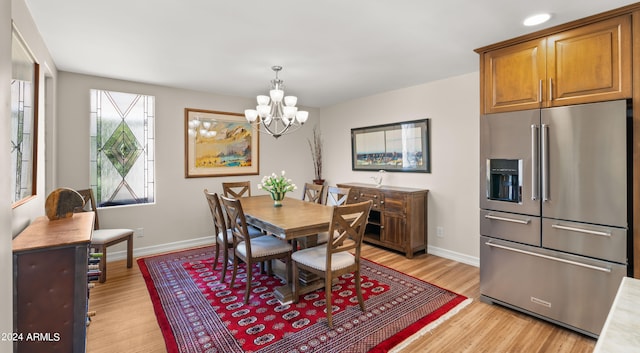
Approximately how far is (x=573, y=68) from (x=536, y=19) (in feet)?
1.52

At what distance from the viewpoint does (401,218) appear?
13.0 ft

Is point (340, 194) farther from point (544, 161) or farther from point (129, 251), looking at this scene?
point (129, 251)

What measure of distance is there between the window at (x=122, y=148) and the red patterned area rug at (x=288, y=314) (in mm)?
1243

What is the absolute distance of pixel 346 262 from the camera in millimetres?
2502

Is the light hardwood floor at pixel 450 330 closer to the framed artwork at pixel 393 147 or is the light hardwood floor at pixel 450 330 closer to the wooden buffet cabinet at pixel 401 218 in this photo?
the wooden buffet cabinet at pixel 401 218

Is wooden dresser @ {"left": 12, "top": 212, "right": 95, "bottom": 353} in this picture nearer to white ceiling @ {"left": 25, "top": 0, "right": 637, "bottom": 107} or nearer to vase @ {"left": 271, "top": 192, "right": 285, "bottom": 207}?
white ceiling @ {"left": 25, "top": 0, "right": 637, "bottom": 107}

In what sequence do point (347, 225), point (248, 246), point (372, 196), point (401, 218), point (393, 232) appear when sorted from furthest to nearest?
point (372, 196) < point (393, 232) < point (401, 218) < point (248, 246) < point (347, 225)

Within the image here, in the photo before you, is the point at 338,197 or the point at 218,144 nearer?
the point at 338,197

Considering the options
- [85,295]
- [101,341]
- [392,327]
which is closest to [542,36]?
[392,327]

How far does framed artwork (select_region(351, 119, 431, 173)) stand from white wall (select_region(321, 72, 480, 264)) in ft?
0.31

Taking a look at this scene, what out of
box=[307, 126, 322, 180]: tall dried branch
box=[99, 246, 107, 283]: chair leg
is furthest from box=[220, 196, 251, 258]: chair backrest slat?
box=[307, 126, 322, 180]: tall dried branch

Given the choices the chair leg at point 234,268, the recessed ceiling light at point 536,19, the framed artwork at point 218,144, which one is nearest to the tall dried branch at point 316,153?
the framed artwork at point 218,144

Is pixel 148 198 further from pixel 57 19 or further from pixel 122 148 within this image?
pixel 57 19

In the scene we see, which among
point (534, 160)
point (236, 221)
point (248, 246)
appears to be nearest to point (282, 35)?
point (236, 221)
